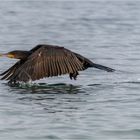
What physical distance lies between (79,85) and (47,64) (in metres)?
1.07

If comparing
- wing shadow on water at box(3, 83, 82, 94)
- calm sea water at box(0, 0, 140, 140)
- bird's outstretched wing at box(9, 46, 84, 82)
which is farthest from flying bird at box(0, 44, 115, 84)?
calm sea water at box(0, 0, 140, 140)

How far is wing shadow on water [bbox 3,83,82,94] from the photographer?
12.5 meters

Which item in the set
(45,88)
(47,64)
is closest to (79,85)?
(45,88)

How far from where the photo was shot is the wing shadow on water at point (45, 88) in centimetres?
1253

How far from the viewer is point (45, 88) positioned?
12961 mm

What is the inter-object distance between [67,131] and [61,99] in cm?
212

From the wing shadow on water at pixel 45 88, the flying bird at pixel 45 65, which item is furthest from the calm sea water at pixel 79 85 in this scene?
the flying bird at pixel 45 65

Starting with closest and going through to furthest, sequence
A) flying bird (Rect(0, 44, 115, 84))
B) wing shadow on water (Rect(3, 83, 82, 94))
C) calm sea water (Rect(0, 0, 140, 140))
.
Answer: calm sea water (Rect(0, 0, 140, 140))
flying bird (Rect(0, 44, 115, 84))
wing shadow on water (Rect(3, 83, 82, 94))

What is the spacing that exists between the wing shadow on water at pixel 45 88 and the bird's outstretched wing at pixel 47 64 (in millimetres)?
312

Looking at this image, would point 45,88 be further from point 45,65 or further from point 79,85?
point 79,85

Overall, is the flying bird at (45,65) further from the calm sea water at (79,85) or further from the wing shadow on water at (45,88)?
the calm sea water at (79,85)

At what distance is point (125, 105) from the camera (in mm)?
11406

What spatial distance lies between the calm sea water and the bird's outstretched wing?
34 centimetres

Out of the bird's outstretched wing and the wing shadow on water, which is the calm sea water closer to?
the wing shadow on water
